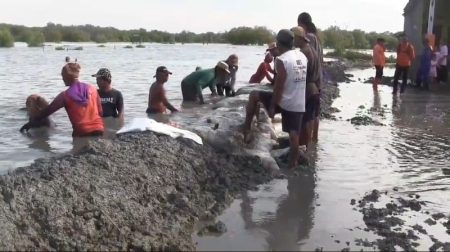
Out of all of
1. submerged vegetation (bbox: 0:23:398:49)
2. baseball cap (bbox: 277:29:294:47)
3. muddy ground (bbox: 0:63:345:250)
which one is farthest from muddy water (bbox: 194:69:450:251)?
submerged vegetation (bbox: 0:23:398:49)

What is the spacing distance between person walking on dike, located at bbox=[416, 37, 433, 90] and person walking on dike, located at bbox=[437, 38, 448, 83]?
2.91 feet

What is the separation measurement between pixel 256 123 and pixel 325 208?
2.83 meters

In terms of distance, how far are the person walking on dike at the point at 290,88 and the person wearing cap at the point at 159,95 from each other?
341 centimetres

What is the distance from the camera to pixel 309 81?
270 inches

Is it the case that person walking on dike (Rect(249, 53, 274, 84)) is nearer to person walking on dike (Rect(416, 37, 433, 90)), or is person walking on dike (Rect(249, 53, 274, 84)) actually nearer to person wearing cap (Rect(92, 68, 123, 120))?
person walking on dike (Rect(416, 37, 433, 90))

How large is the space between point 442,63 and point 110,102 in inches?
510

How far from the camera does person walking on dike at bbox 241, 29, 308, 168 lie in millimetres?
6070

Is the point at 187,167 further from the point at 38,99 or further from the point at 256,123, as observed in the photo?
the point at 38,99

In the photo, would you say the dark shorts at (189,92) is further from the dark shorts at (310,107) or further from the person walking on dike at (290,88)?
the person walking on dike at (290,88)

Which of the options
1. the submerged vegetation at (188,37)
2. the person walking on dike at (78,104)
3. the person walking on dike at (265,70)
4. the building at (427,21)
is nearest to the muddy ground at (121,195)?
the person walking on dike at (78,104)

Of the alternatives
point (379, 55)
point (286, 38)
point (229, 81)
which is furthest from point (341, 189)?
point (379, 55)

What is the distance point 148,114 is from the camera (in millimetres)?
10195

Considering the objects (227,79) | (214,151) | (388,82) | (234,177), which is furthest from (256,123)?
(388,82)

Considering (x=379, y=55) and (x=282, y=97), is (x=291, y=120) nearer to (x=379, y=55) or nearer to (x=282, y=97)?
(x=282, y=97)
